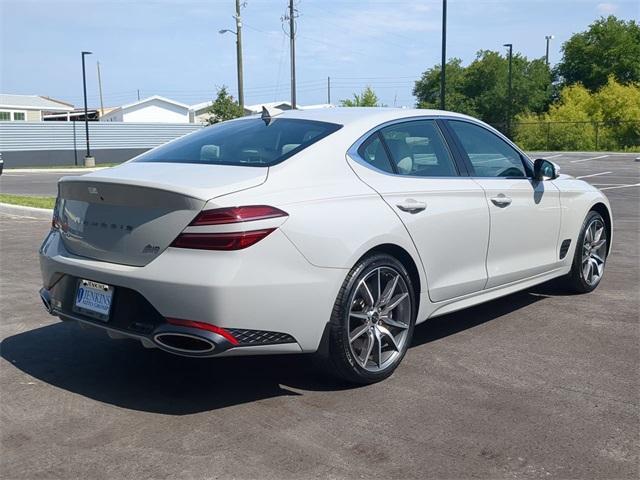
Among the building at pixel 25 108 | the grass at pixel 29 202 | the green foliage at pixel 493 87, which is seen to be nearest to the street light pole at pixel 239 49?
the grass at pixel 29 202

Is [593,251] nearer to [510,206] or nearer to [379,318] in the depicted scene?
[510,206]

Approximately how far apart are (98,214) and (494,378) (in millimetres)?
2462

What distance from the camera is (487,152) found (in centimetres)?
545

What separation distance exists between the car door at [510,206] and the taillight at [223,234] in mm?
2099

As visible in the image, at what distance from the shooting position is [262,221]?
3635mm

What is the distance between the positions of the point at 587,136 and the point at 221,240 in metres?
54.0

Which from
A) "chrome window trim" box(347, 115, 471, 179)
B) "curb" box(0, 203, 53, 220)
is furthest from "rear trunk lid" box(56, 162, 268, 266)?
"curb" box(0, 203, 53, 220)

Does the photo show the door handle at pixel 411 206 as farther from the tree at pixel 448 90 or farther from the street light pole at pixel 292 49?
the tree at pixel 448 90

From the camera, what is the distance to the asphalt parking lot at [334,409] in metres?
3.23

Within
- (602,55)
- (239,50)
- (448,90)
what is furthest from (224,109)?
(602,55)

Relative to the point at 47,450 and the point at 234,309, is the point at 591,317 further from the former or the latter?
the point at 47,450

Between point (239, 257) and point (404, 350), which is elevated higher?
point (239, 257)

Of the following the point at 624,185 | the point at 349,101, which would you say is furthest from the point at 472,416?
the point at 349,101

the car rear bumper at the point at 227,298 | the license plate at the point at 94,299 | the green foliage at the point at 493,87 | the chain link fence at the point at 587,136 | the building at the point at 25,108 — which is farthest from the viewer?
the building at the point at 25,108
